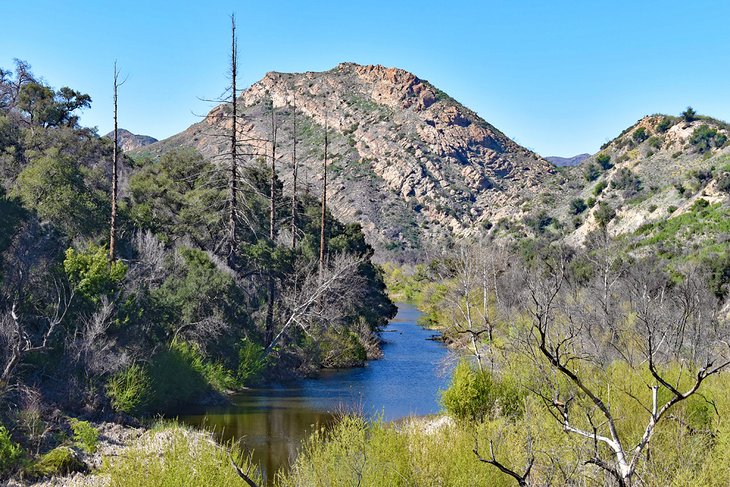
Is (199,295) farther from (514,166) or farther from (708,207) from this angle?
(514,166)

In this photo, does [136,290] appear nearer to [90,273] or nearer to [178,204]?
[90,273]

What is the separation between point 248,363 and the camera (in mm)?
33094

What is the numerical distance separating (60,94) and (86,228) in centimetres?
2646

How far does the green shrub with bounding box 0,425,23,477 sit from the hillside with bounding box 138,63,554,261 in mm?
76677

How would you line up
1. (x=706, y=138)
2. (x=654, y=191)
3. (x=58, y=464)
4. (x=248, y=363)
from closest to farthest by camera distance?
(x=58, y=464) → (x=248, y=363) → (x=654, y=191) → (x=706, y=138)

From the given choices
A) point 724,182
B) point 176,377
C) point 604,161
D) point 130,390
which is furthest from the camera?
point 604,161

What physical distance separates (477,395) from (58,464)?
11.4 m

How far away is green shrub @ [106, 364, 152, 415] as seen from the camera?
78.4 feet

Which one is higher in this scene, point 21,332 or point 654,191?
point 654,191

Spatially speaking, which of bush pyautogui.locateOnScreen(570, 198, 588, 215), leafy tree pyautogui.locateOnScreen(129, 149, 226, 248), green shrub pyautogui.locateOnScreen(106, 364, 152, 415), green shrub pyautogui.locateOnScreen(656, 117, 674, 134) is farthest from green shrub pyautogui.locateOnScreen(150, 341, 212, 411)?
green shrub pyautogui.locateOnScreen(656, 117, 674, 134)

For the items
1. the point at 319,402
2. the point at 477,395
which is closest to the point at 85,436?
the point at 477,395

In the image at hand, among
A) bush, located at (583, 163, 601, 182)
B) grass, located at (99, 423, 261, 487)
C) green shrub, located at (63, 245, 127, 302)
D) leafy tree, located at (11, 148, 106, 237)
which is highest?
bush, located at (583, 163, 601, 182)

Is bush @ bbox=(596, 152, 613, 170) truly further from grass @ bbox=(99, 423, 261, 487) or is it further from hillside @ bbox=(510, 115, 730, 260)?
grass @ bbox=(99, 423, 261, 487)

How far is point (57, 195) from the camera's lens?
30.2 m
